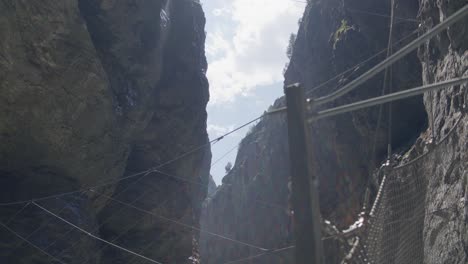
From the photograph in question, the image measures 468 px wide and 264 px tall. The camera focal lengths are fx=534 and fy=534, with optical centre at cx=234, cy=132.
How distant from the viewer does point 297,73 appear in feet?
126

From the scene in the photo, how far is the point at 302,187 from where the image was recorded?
181 inches

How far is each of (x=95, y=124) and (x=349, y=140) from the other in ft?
45.1

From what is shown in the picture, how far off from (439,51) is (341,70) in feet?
52.7

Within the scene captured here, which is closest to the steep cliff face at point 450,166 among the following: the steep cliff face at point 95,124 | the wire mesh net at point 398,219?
the wire mesh net at point 398,219

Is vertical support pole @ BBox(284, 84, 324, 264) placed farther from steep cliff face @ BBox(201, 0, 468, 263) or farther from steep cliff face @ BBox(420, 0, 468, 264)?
steep cliff face @ BBox(420, 0, 468, 264)

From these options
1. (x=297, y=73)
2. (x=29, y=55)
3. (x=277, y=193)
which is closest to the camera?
(x=29, y=55)

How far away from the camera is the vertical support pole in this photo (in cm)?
444

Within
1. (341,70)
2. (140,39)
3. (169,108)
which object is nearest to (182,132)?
(169,108)

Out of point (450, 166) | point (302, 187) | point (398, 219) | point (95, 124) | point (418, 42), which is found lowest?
point (302, 187)

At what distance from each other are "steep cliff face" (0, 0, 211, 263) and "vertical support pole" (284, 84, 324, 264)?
12.7 metres

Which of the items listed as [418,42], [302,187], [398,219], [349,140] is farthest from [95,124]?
[418,42]

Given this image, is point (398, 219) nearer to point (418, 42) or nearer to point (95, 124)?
point (418, 42)

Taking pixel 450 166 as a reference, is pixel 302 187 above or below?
below

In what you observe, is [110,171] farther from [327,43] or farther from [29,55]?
[327,43]
